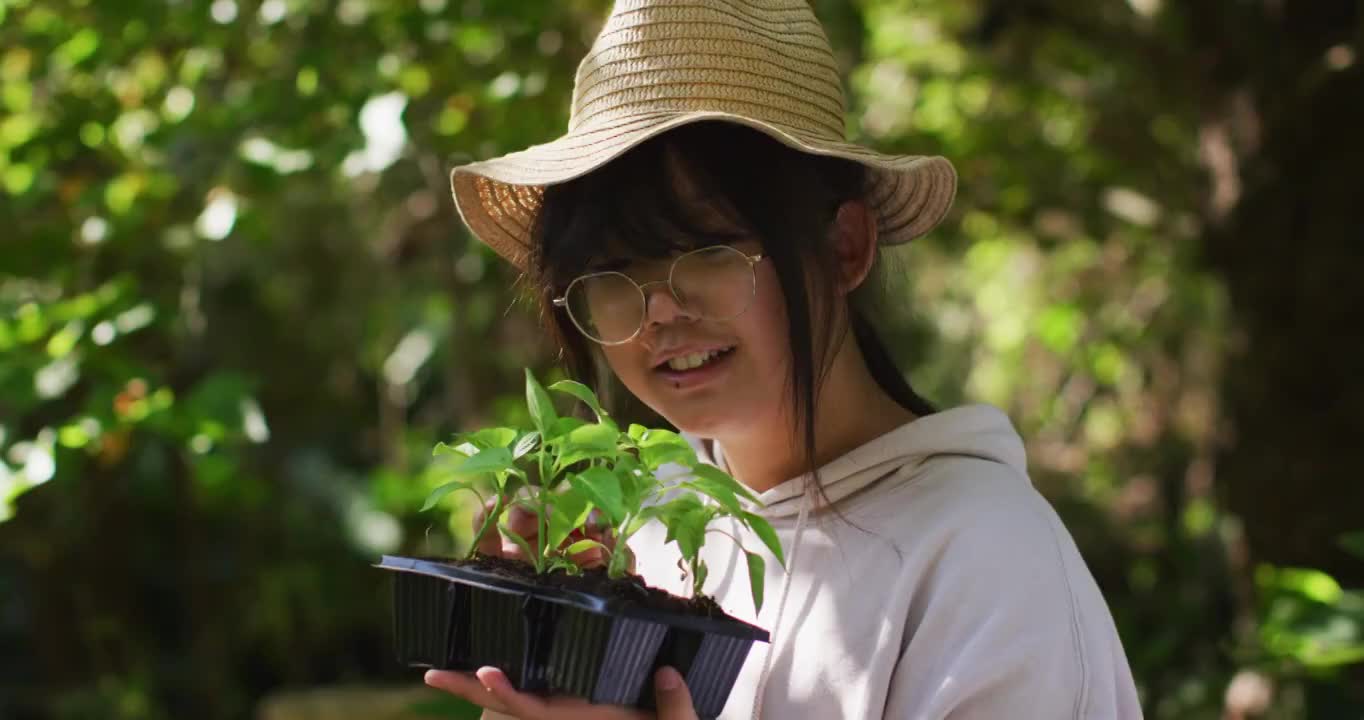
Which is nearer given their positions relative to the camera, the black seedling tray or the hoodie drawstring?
the black seedling tray

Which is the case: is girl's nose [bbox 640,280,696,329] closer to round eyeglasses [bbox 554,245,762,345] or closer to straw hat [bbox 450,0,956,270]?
round eyeglasses [bbox 554,245,762,345]

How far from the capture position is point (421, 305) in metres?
5.17

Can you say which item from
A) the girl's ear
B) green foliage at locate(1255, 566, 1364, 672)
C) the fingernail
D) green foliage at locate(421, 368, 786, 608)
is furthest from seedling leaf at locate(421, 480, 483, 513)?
green foliage at locate(1255, 566, 1364, 672)

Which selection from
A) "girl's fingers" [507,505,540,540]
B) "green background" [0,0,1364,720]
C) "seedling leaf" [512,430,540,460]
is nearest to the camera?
"seedling leaf" [512,430,540,460]

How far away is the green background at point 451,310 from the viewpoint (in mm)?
2359

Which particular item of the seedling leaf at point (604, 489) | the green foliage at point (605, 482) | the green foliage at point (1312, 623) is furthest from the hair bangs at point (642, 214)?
the green foliage at point (1312, 623)

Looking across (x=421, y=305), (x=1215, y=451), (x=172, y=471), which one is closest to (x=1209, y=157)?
(x=1215, y=451)

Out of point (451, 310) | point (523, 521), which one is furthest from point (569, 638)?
point (451, 310)

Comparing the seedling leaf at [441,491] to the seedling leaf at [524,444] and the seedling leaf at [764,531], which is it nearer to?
the seedling leaf at [524,444]

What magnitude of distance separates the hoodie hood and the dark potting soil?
0.72 ft

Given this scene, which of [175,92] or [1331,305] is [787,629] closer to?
[175,92]

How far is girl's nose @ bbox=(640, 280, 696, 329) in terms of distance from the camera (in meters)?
1.28

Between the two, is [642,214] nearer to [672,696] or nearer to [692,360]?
[692,360]

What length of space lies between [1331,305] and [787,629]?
2.28 m
